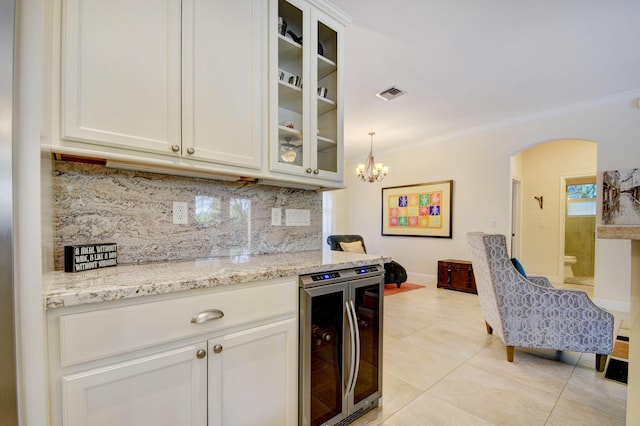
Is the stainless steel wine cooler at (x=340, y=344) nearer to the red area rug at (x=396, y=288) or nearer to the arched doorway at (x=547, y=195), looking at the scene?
the red area rug at (x=396, y=288)

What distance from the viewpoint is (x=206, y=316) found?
3.38 ft

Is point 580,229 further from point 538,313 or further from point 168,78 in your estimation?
point 168,78

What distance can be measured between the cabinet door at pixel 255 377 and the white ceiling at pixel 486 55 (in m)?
2.19

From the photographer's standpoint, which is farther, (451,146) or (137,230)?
(451,146)

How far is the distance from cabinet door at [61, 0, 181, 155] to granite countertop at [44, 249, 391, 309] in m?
0.52

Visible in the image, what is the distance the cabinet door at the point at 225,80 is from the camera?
1.32m

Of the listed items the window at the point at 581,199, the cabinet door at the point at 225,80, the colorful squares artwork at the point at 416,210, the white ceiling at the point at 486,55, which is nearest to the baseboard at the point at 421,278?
the colorful squares artwork at the point at 416,210

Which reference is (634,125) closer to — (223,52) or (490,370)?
(490,370)

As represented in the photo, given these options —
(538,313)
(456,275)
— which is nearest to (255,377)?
(538,313)

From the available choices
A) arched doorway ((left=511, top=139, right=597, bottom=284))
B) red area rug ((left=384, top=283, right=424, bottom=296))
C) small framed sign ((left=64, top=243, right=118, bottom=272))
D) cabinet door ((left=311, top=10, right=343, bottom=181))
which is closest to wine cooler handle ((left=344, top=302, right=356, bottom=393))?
cabinet door ((left=311, top=10, right=343, bottom=181))

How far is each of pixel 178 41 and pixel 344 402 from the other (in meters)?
1.94

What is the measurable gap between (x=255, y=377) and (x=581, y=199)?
6.85 metres

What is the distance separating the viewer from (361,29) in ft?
7.35

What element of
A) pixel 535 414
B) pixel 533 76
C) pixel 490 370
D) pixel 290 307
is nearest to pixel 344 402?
pixel 290 307
